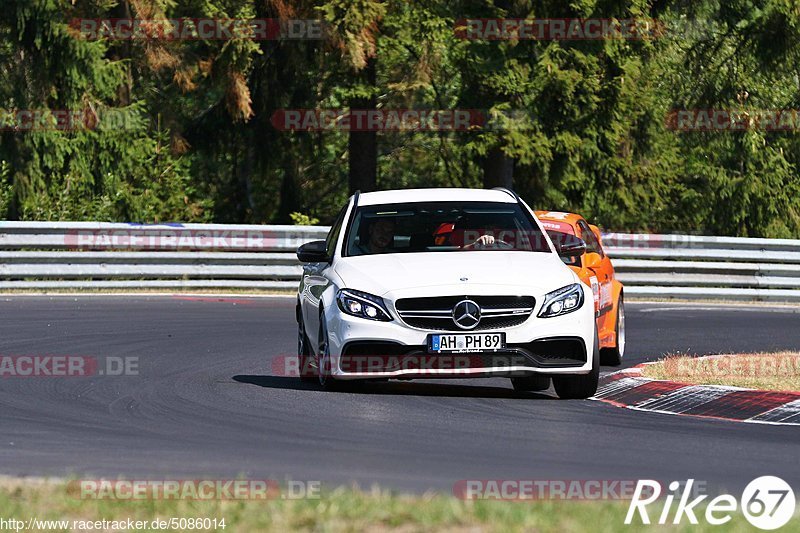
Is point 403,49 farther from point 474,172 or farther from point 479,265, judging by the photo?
point 479,265

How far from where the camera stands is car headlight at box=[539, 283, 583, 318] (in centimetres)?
1177

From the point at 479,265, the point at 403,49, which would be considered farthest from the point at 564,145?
the point at 479,265

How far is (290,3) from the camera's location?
Result: 103ft

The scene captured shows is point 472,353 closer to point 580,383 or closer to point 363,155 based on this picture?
point 580,383

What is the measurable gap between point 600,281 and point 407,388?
323 cm

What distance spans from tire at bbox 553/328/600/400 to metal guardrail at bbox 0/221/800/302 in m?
13.3

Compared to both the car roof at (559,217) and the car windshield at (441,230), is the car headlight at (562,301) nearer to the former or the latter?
the car windshield at (441,230)

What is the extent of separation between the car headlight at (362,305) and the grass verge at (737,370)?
2.92 m

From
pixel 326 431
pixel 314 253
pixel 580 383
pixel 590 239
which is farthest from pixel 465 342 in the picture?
pixel 590 239

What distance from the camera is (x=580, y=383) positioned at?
12.3 m

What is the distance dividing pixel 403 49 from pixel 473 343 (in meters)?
23.2

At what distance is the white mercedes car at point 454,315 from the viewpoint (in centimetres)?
1167

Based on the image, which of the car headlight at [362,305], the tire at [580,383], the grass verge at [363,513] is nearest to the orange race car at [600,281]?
the tire at [580,383]

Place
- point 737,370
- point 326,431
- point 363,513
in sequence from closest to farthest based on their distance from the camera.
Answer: point 363,513
point 326,431
point 737,370
